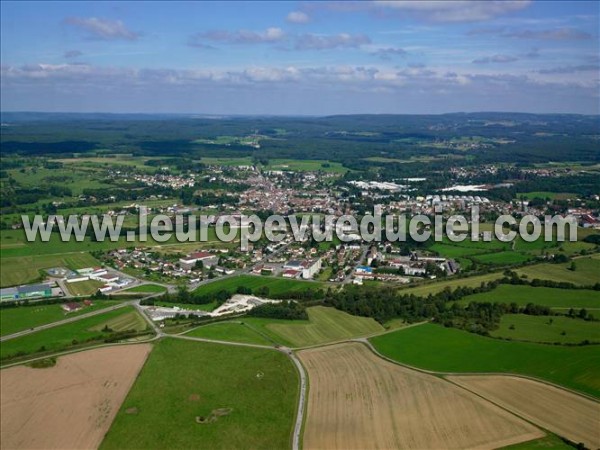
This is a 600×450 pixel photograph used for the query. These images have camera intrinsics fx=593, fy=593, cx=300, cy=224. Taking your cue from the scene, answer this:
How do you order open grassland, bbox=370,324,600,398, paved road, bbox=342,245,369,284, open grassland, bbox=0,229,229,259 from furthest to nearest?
open grassland, bbox=0,229,229,259 → paved road, bbox=342,245,369,284 → open grassland, bbox=370,324,600,398

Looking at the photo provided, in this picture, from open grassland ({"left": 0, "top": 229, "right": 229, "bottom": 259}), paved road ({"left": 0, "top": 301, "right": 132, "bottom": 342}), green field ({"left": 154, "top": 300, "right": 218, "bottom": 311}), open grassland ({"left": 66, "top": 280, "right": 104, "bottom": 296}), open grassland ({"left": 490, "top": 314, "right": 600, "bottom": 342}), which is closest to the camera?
open grassland ({"left": 490, "top": 314, "right": 600, "bottom": 342})

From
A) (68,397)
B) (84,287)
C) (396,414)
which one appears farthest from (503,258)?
(68,397)

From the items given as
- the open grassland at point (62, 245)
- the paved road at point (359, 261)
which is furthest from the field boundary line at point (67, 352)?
the open grassland at point (62, 245)

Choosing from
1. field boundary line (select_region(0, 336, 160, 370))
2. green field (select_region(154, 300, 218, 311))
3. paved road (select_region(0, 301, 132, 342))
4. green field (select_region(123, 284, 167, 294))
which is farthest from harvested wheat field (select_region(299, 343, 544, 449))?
green field (select_region(123, 284, 167, 294))

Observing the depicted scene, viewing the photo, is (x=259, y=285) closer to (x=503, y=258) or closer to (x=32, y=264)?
(x=503, y=258)

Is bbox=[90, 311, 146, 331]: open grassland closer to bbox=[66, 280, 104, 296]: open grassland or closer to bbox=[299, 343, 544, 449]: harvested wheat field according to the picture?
bbox=[66, 280, 104, 296]: open grassland
